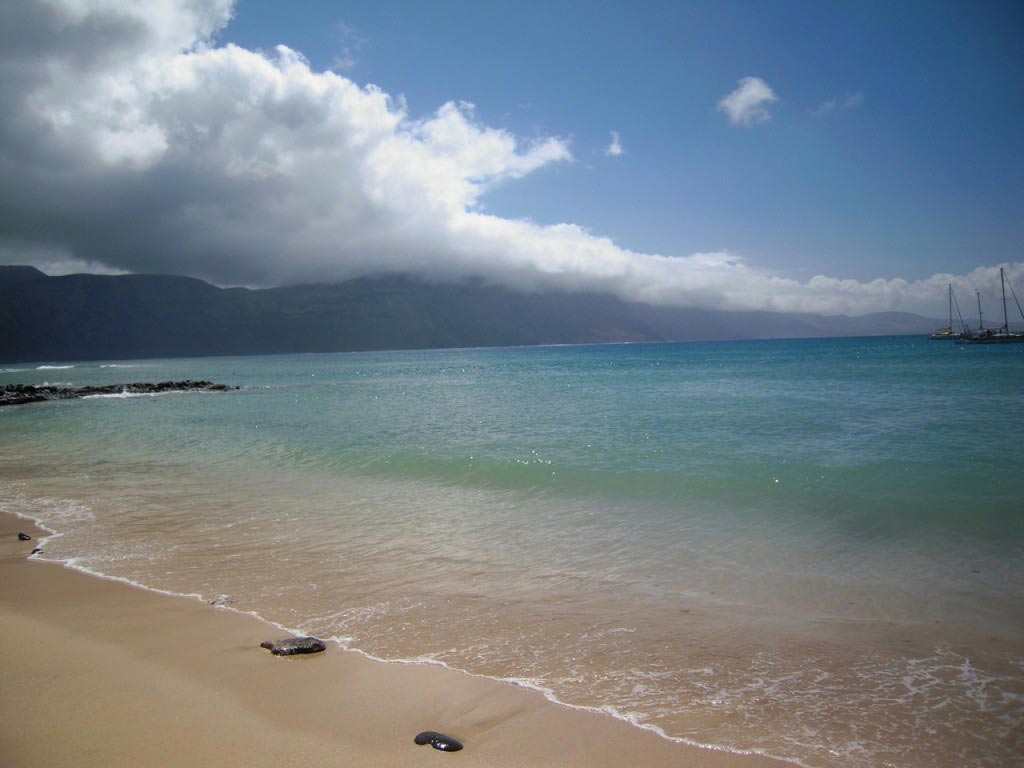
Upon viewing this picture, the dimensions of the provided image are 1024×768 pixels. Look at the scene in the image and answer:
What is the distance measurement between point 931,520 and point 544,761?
909 cm

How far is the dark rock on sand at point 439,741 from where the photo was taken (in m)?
3.91

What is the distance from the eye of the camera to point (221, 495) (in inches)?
518

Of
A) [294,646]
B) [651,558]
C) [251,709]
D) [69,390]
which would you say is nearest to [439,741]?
[251,709]

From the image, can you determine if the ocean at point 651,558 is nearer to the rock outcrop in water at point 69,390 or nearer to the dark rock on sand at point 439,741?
the dark rock on sand at point 439,741

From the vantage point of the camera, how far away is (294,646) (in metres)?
5.45

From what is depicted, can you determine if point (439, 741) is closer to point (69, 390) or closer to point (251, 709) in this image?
point (251, 709)

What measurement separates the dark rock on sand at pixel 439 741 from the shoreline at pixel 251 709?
Answer: 49 mm

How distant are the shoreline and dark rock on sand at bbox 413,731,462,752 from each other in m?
0.05

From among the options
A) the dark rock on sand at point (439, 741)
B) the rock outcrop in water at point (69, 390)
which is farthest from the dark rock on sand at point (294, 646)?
the rock outcrop in water at point (69, 390)

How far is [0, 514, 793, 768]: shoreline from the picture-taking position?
3.91 metres

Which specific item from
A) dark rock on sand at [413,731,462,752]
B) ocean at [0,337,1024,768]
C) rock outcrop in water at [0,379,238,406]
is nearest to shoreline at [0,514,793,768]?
dark rock on sand at [413,731,462,752]

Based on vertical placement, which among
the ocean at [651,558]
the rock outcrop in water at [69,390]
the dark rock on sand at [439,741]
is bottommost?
the ocean at [651,558]

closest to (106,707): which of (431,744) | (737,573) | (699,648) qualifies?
(431,744)

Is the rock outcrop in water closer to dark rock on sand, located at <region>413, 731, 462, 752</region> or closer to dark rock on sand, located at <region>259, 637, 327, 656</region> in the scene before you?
dark rock on sand, located at <region>259, 637, 327, 656</region>
